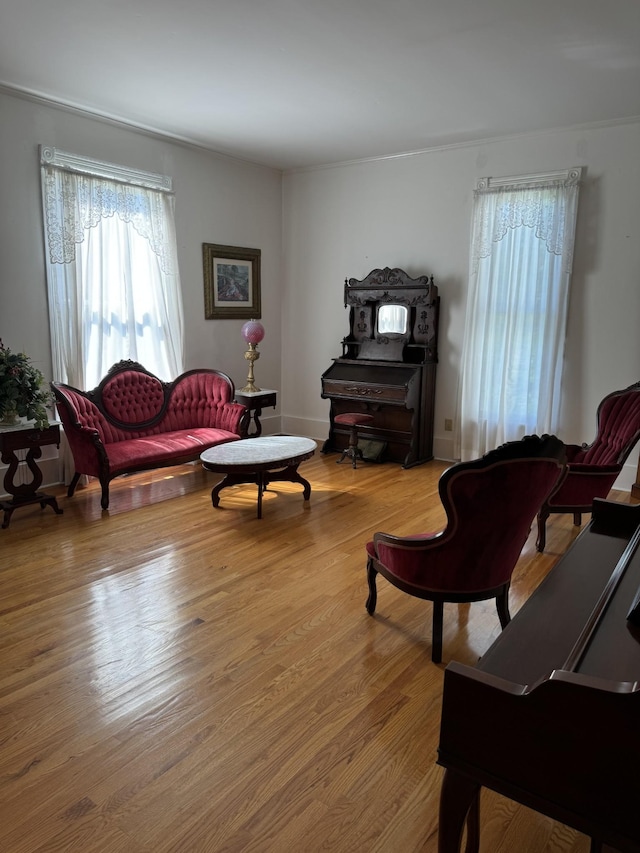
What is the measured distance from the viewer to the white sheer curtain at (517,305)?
198 inches

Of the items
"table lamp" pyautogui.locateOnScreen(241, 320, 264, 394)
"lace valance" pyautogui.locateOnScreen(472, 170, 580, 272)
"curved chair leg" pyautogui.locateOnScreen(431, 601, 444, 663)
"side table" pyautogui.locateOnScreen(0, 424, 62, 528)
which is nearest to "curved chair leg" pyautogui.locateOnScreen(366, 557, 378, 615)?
"curved chair leg" pyautogui.locateOnScreen(431, 601, 444, 663)

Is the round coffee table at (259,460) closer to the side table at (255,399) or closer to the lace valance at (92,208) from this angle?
the side table at (255,399)

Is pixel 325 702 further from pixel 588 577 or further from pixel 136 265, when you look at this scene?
pixel 136 265

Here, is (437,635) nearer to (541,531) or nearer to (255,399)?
(541,531)

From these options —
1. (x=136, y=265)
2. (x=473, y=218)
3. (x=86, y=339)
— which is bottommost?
(x=86, y=339)

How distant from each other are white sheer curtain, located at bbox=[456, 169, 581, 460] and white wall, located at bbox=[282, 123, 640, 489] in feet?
0.44

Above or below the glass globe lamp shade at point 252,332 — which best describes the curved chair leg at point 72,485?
below

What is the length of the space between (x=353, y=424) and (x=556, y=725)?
15.1 feet

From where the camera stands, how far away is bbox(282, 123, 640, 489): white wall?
4805 mm

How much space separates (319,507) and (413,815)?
9.37ft

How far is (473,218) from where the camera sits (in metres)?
5.42

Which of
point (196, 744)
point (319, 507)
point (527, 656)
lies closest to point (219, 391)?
point (319, 507)

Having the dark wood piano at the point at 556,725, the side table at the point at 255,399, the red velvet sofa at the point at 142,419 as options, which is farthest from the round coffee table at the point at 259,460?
the dark wood piano at the point at 556,725

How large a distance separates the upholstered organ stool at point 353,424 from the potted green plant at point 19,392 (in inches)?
105
